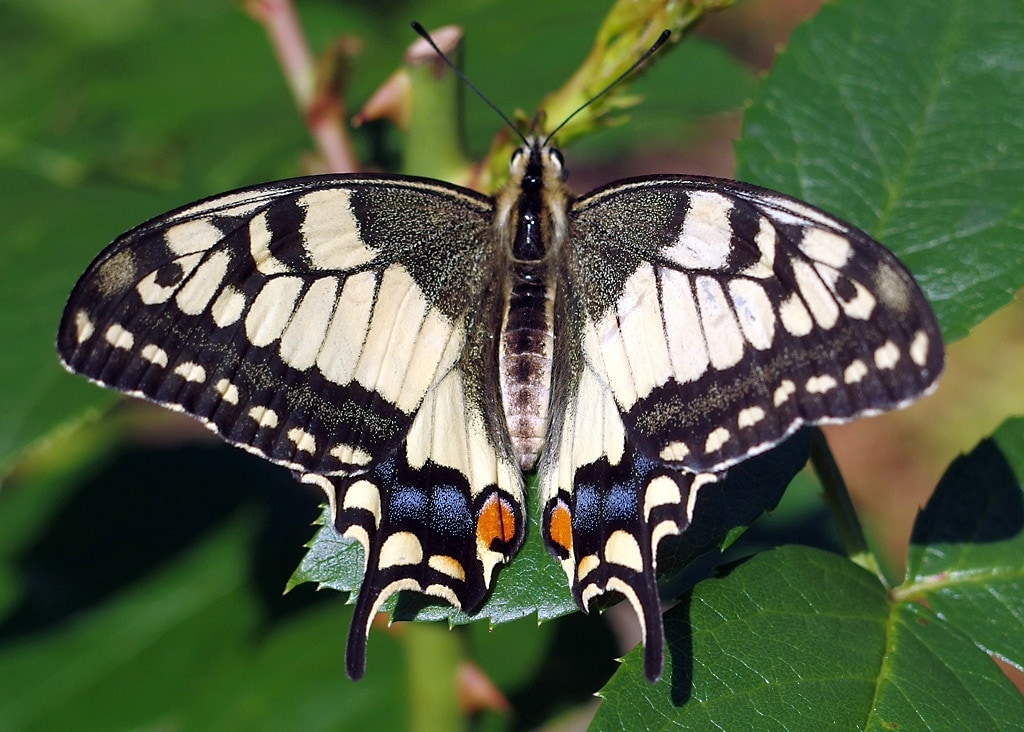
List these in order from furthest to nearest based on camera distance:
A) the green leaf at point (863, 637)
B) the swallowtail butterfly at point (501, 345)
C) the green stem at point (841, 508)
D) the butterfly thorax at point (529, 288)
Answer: the butterfly thorax at point (529, 288) < the green stem at point (841, 508) < the swallowtail butterfly at point (501, 345) < the green leaf at point (863, 637)

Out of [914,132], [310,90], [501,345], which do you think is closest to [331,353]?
[501,345]

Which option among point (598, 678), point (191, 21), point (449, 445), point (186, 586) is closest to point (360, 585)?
point (449, 445)

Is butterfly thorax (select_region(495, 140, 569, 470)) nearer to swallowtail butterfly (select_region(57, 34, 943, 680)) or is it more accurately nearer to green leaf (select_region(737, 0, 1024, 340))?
swallowtail butterfly (select_region(57, 34, 943, 680))

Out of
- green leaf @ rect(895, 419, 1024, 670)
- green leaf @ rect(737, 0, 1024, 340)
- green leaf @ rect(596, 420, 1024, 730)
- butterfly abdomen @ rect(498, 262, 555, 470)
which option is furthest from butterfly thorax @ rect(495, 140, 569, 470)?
green leaf @ rect(895, 419, 1024, 670)

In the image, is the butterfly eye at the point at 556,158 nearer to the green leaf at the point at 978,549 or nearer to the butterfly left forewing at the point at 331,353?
the butterfly left forewing at the point at 331,353

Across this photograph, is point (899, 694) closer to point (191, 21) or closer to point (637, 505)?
point (637, 505)

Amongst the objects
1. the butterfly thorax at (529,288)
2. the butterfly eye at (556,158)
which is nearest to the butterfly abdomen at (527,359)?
the butterfly thorax at (529,288)

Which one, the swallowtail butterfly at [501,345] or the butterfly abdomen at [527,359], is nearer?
the swallowtail butterfly at [501,345]
